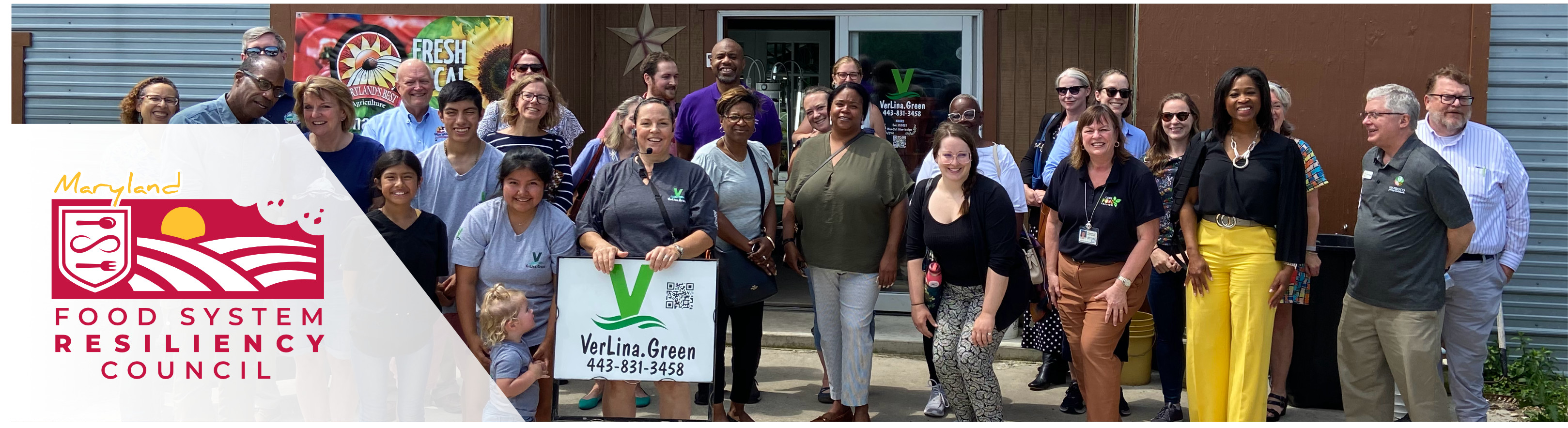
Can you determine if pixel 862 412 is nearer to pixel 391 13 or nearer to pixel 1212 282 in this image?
pixel 1212 282

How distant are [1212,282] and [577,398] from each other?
10.6 feet

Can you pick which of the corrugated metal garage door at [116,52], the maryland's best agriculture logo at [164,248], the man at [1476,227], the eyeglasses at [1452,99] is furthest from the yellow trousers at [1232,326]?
the corrugated metal garage door at [116,52]

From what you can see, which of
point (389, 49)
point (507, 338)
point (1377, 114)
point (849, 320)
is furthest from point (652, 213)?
point (389, 49)

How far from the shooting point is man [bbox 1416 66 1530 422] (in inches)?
210

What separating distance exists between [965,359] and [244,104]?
3669 mm

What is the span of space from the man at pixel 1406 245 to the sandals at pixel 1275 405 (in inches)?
26.6

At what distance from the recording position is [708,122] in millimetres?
6035

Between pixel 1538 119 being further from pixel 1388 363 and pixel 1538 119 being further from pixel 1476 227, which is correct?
pixel 1388 363

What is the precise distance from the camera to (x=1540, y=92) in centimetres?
653

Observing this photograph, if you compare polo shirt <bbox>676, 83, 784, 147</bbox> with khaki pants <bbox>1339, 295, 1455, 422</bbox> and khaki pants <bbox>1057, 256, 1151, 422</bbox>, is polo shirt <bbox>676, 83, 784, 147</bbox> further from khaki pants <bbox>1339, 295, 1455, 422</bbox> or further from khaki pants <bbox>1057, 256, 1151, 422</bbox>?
khaki pants <bbox>1339, 295, 1455, 422</bbox>

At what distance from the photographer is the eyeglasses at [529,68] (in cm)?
614

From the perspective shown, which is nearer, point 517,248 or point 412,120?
point 517,248

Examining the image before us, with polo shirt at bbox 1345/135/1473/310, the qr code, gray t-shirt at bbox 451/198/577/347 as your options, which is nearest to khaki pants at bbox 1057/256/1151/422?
polo shirt at bbox 1345/135/1473/310

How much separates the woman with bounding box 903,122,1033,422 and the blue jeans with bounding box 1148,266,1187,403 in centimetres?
77
